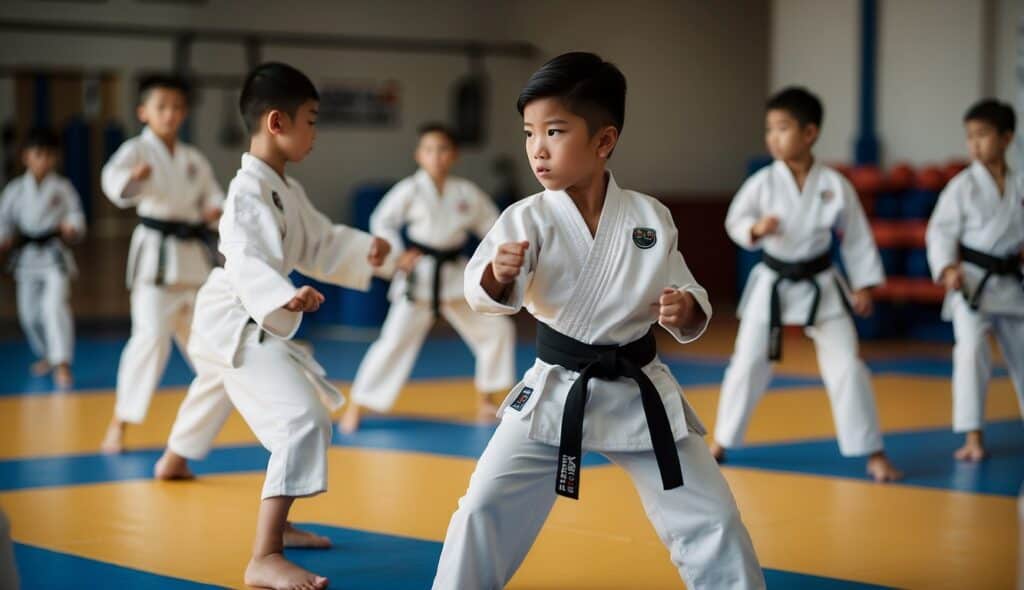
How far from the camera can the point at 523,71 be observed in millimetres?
14664

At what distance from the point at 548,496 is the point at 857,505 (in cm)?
187

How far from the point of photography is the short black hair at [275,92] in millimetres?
3668

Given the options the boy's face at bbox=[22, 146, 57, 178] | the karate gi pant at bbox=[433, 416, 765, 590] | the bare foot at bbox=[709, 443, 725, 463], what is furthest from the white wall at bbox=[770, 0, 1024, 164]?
the karate gi pant at bbox=[433, 416, 765, 590]

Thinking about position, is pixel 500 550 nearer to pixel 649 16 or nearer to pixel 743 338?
pixel 743 338

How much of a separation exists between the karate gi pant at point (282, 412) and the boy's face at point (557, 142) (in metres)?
0.99

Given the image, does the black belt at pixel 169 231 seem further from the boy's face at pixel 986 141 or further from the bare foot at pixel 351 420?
the boy's face at pixel 986 141

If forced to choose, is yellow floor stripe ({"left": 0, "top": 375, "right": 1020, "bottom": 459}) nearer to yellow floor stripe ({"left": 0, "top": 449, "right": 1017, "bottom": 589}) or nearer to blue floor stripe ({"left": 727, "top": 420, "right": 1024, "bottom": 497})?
blue floor stripe ({"left": 727, "top": 420, "right": 1024, "bottom": 497})

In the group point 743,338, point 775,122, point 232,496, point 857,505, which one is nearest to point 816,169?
point 775,122

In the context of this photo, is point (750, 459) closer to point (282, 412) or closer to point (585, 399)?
point (282, 412)

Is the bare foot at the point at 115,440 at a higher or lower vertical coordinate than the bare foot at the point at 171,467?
lower

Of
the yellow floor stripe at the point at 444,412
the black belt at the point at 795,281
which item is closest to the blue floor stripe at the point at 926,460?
the yellow floor stripe at the point at 444,412

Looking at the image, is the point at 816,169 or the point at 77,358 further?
the point at 77,358

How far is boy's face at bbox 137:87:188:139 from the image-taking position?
558 centimetres

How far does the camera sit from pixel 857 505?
14.6 ft
